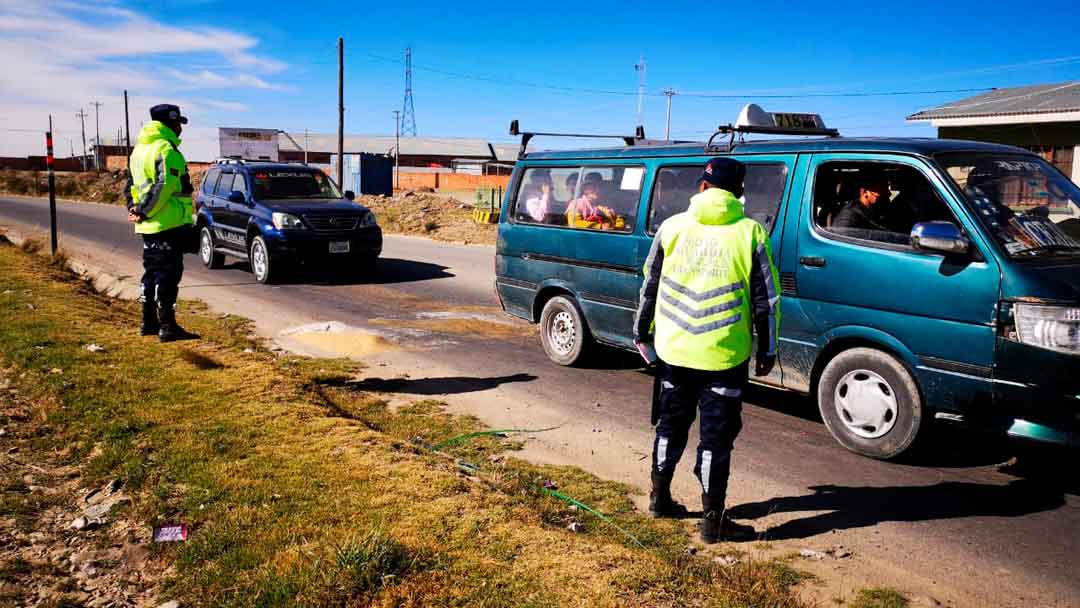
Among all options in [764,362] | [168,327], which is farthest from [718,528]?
[168,327]

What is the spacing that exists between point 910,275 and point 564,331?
3.46 meters

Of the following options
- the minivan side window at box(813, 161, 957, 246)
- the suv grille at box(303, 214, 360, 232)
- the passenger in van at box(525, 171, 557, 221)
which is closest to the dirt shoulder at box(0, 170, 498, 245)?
the suv grille at box(303, 214, 360, 232)

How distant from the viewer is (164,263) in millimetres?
7543

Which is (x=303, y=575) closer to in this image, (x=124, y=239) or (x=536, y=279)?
(x=536, y=279)

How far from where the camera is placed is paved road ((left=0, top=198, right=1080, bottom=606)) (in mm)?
3846

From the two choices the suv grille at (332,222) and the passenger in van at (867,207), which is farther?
the suv grille at (332,222)

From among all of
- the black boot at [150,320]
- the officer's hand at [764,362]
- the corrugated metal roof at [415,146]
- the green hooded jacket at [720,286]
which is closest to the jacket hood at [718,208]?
the green hooded jacket at [720,286]

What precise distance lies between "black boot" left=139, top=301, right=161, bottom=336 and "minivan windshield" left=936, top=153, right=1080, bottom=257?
6.90m

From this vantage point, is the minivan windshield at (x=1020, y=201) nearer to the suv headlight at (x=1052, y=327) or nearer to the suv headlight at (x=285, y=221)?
the suv headlight at (x=1052, y=327)

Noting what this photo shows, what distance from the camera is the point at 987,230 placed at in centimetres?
479

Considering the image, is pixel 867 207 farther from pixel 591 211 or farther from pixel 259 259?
pixel 259 259

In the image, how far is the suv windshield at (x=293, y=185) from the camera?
45.6 feet

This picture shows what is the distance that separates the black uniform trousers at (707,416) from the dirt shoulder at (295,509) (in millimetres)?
335

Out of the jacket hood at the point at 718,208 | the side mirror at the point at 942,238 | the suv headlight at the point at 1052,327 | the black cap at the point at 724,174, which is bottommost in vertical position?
the suv headlight at the point at 1052,327
